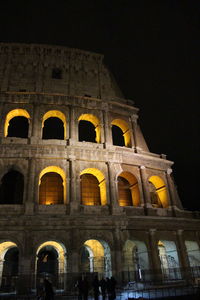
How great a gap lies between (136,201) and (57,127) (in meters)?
14.6

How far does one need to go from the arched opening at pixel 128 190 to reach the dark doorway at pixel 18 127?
42.8 ft

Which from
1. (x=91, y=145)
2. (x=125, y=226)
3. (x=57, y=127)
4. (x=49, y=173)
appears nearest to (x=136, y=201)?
(x=125, y=226)

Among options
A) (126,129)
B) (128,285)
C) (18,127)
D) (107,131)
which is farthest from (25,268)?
(18,127)

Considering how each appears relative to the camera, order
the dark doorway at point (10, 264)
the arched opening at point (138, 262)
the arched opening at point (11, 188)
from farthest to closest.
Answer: the arched opening at point (11, 188)
the dark doorway at point (10, 264)
the arched opening at point (138, 262)

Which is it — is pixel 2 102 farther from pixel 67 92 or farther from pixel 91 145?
pixel 91 145

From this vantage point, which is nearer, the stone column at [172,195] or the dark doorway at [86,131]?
the stone column at [172,195]

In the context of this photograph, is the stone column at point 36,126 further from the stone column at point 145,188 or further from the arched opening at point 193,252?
the arched opening at point 193,252

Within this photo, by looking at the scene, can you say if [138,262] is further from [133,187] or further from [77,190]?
[77,190]

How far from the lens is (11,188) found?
2255cm

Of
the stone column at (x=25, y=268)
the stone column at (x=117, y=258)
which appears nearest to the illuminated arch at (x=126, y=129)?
the stone column at (x=117, y=258)

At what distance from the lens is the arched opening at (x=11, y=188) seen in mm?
21361

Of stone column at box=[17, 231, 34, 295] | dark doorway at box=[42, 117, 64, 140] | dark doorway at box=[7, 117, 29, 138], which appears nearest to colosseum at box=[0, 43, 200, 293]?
stone column at box=[17, 231, 34, 295]

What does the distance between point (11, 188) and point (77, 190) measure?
8443 mm

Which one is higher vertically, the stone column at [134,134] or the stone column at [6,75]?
the stone column at [6,75]
